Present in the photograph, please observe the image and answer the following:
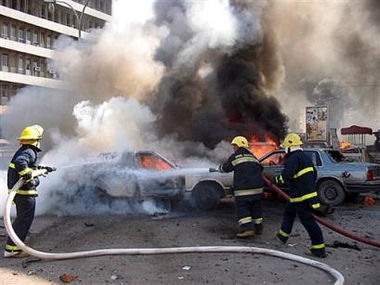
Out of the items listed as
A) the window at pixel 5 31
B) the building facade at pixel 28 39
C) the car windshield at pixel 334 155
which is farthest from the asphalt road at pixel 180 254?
the window at pixel 5 31

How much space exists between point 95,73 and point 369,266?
18307 mm

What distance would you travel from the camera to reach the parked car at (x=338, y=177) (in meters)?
10.3

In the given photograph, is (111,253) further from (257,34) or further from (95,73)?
(95,73)

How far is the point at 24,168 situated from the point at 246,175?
3.18 m

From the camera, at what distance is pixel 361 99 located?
43.8 meters

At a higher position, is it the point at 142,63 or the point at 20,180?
the point at 142,63

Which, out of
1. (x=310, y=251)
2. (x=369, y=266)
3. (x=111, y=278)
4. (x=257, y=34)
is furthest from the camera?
(x=257, y=34)

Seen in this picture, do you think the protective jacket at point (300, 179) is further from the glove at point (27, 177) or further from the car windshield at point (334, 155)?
the car windshield at point (334, 155)

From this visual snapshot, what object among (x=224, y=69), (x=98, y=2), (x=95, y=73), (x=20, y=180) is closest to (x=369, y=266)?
(x=20, y=180)

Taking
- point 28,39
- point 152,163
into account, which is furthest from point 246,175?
point 28,39

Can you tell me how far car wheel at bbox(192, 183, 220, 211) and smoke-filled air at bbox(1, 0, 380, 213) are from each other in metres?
5.36

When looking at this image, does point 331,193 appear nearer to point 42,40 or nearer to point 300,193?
point 300,193

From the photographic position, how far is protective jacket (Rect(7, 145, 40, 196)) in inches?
239

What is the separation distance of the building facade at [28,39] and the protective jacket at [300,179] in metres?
32.6
